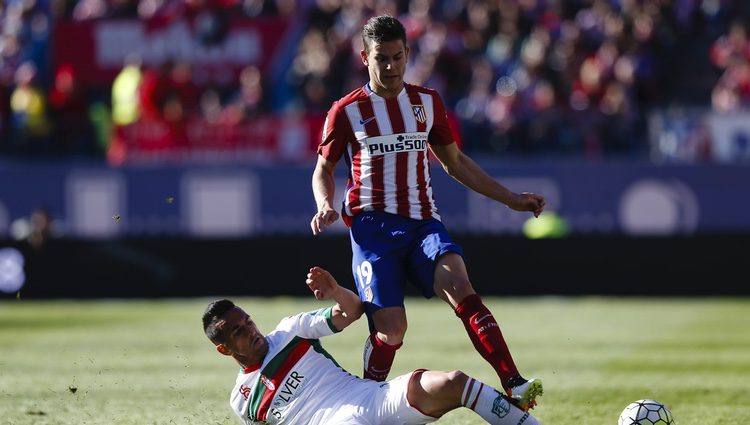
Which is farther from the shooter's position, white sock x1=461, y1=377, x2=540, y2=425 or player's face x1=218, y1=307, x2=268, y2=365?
player's face x1=218, y1=307, x2=268, y2=365

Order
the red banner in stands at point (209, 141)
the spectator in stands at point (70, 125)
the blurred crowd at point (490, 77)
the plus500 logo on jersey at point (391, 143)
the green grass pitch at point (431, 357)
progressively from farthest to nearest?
the spectator in stands at point (70, 125)
the red banner in stands at point (209, 141)
the blurred crowd at point (490, 77)
the green grass pitch at point (431, 357)
the plus500 logo on jersey at point (391, 143)

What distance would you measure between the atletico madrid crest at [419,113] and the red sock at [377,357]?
117 centimetres

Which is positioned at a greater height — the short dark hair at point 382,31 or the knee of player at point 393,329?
the short dark hair at point 382,31

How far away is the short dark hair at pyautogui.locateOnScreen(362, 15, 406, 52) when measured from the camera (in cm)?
675

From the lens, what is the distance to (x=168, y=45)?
23.3 metres

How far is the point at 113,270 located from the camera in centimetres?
1928

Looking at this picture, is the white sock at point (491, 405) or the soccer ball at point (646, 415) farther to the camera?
the soccer ball at point (646, 415)

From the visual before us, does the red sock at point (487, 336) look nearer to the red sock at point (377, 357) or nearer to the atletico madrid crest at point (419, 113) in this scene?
the red sock at point (377, 357)

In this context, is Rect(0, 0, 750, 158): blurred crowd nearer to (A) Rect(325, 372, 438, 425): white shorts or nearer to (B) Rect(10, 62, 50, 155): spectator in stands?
(B) Rect(10, 62, 50, 155): spectator in stands

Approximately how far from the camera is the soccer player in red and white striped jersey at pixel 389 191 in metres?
6.81

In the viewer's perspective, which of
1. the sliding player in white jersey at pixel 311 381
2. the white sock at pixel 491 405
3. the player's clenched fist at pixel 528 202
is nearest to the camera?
the white sock at pixel 491 405

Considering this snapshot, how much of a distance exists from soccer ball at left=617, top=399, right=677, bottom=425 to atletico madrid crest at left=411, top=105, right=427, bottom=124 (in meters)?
1.87

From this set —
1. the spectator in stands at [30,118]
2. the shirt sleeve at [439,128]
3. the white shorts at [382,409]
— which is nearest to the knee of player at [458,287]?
the white shorts at [382,409]

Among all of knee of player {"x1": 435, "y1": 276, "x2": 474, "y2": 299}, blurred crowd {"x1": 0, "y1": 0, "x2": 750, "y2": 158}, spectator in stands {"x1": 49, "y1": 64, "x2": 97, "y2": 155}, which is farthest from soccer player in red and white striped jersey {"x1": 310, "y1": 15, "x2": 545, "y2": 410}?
spectator in stands {"x1": 49, "y1": 64, "x2": 97, "y2": 155}
